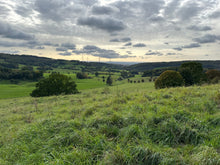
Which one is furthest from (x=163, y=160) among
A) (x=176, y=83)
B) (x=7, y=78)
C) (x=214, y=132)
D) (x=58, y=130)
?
(x=7, y=78)

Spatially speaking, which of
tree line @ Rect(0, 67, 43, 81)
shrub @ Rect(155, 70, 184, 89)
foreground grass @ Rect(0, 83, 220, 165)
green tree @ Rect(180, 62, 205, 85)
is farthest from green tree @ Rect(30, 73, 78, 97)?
tree line @ Rect(0, 67, 43, 81)

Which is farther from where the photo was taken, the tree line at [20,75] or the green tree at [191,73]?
the tree line at [20,75]

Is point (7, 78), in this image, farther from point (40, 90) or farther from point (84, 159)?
point (84, 159)

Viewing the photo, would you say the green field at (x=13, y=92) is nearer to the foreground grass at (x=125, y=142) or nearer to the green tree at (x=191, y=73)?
the foreground grass at (x=125, y=142)

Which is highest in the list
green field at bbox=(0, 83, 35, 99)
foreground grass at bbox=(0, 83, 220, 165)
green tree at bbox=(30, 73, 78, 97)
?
foreground grass at bbox=(0, 83, 220, 165)

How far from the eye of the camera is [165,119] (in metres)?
4.60

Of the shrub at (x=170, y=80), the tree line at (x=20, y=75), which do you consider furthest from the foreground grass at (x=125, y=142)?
the tree line at (x=20, y=75)

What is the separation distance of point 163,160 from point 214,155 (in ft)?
3.46

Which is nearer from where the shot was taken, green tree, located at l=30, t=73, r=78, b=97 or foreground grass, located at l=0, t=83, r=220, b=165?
foreground grass, located at l=0, t=83, r=220, b=165

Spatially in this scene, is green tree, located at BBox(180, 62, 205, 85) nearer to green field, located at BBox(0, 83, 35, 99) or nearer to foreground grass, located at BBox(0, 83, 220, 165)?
foreground grass, located at BBox(0, 83, 220, 165)

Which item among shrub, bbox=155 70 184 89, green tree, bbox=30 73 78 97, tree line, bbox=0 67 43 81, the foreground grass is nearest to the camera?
the foreground grass

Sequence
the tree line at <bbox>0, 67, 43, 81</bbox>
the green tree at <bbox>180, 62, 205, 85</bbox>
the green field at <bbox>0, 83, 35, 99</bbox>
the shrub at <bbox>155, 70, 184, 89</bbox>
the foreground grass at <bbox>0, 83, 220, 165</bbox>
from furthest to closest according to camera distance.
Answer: the tree line at <bbox>0, 67, 43, 81</bbox>
the green field at <bbox>0, 83, 35, 99</bbox>
the green tree at <bbox>180, 62, 205, 85</bbox>
the shrub at <bbox>155, 70, 184, 89</bbox>
the foreground grass at <bbox>0, 83, 220, 165</bbox>

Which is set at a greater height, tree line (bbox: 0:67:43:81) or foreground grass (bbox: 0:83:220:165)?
foreground grass (bbox: 0:83:220:165)

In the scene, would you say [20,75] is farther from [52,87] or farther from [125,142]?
[125,142]
